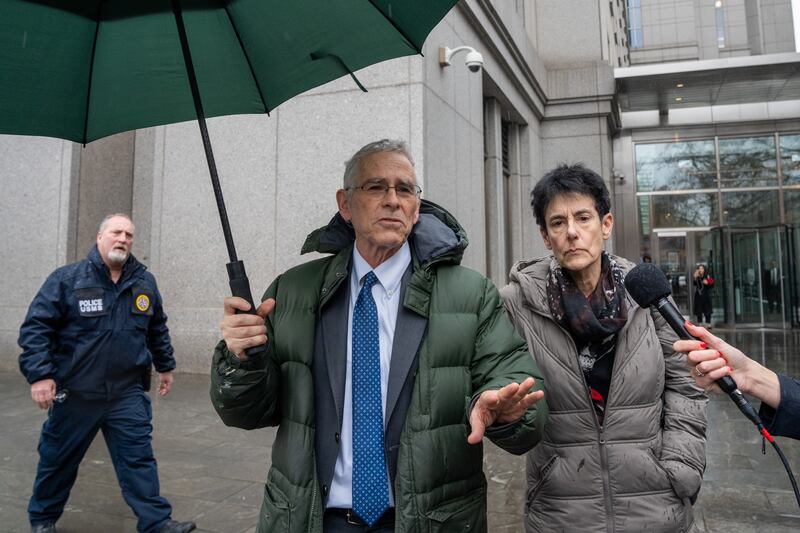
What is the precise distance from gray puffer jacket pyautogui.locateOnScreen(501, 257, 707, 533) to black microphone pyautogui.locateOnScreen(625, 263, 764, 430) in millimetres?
463

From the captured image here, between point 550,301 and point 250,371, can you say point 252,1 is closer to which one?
point 250,371

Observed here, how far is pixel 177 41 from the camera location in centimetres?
202

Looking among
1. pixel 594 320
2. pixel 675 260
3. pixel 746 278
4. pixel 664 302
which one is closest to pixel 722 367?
pixel 664 302

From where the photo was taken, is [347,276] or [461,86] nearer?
[347,276]

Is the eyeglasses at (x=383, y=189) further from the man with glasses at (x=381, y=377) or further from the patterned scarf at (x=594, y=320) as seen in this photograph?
the patterned scarf at (x=594, y=320)

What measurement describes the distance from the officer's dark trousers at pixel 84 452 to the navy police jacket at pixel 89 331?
0.14 metres

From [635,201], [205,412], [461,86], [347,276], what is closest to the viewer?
[347,276]

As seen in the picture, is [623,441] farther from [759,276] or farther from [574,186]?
[759,276]

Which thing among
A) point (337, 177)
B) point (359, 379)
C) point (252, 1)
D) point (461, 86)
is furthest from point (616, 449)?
point (461, 86)

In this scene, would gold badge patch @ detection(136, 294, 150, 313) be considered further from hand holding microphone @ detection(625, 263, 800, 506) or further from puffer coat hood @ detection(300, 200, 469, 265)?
hand holding microphone @ detection(625, 263, 800, 506)

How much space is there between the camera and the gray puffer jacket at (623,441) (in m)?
1.97

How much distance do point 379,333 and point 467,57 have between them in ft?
22.9

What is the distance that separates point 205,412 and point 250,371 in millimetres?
5239

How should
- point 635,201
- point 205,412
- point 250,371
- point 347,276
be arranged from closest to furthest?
point 250,371 < point 347,276 < point 205,412 < point 635,201
